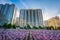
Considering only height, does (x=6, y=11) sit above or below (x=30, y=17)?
above

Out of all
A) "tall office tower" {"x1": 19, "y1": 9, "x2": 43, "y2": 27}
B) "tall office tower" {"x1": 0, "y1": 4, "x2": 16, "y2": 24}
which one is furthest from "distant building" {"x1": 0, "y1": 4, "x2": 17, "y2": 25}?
"tall office tower" {"x1": 19, "y1": 9, "x2": 43, "y2": 27}

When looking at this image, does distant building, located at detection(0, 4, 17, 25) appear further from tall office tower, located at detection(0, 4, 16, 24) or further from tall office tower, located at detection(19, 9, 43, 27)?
tall office tower, located at detection(19, 9, 43, 27)

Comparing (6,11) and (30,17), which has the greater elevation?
(6,11)

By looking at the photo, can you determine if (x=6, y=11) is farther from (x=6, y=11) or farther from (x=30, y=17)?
(x=30, y=17)

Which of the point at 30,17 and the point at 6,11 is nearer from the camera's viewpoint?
the point at 6,11

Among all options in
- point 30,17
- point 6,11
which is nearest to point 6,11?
point 6,11

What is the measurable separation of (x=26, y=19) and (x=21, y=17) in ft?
16.3

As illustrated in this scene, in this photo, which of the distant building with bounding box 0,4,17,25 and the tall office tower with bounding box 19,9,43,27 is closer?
the distant building with bounding box 0,4,17,25

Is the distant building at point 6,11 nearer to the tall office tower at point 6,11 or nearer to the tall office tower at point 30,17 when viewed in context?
the tall office tower at point 6,11

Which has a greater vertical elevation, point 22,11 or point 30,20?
point 22,11

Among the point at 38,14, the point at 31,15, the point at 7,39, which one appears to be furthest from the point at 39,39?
the point at 38,14

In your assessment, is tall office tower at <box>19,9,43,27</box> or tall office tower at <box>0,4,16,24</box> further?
tall office tower at <box>19,9,43,27</box>

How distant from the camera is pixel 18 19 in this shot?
76750 mm

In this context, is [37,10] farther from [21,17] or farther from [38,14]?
[21,17]
